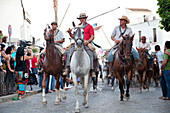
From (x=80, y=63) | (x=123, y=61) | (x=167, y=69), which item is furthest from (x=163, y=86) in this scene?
(x=80, y=63)

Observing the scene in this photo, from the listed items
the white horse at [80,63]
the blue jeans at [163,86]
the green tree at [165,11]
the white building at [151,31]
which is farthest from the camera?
the white building at [151,31]

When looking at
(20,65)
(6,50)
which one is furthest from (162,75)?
(6,50)

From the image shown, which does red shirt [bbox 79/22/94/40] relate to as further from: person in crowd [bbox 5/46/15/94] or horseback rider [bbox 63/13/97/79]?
person in crowd [bbox 5/46/15/94]

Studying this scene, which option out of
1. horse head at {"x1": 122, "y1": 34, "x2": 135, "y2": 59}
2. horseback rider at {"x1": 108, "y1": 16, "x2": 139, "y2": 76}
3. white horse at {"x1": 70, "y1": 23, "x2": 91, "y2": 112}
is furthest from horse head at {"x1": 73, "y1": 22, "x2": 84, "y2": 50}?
horseback rider at {"x1": 108, "y1": 16, "x2": 139, "y2": 76}

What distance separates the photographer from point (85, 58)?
10062 millimetres

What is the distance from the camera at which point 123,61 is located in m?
12.1

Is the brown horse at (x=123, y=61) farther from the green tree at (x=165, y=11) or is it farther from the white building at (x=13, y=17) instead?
the green tree at (x=165, y=11)

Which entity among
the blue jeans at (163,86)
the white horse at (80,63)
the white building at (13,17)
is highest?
the white building at (13,17)

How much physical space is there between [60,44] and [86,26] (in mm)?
2088

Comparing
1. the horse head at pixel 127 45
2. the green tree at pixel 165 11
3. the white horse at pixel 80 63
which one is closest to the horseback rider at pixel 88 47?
the white horse at pixel 80 63

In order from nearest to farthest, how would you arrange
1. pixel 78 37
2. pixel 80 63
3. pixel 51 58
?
pixel 78 37 → pixel 80 63 → pixel 51 58

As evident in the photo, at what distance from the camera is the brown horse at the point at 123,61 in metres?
11.9

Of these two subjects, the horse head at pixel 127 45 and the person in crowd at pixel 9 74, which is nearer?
the horse head at pixel 127 45

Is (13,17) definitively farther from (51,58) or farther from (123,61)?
(123,61)
